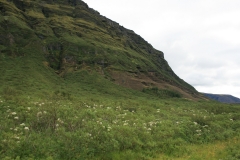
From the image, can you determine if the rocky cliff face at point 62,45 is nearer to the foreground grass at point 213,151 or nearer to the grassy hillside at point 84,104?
the grassy hillside at point 84,104

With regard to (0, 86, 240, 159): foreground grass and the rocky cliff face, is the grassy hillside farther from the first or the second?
the rocky cliff face

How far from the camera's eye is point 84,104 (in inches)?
1160

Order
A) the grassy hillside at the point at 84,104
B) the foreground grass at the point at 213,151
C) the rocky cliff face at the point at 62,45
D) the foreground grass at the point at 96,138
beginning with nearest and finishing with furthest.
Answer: the foreground grass at the point at 96,138 → the foreground grass at the point at 213,151 → the grassy hillside at the point at 84,104 → the rocky cliff face at the point at 62,45

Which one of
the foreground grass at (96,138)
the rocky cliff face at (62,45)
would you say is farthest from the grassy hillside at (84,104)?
the rocky cliff face at (62,45)

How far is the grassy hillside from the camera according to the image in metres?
14.5

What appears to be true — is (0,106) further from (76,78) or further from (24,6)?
(24,6)

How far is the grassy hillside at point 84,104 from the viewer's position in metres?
14.5

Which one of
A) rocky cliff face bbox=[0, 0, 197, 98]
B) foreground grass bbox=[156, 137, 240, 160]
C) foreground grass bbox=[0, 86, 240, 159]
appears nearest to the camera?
foreground grass bbox=[0, 86, 240, 159]

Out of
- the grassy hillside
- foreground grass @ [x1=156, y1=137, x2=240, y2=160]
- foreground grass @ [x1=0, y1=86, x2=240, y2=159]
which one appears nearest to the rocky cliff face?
the grassy hillside

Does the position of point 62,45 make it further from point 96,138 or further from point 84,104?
point 96,138

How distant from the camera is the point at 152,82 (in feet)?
281

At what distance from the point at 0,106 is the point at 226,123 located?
2311cm

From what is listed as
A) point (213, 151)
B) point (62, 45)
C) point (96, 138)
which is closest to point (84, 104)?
point (96, 138)

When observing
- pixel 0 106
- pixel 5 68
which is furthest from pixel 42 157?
pixel 5 68
